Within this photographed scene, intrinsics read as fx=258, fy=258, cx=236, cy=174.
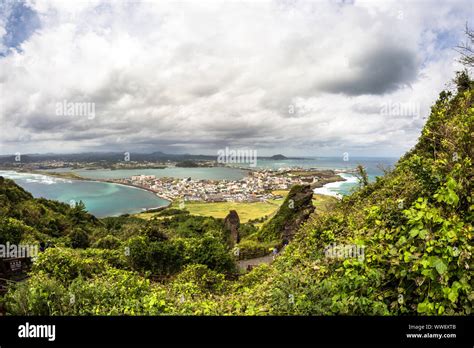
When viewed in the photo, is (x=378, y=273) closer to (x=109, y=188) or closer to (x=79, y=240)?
(x=79, y=240)

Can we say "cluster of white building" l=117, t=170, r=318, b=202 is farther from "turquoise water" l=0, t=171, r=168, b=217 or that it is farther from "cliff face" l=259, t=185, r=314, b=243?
"cliff face" l=259, t=185, r=314, b=243

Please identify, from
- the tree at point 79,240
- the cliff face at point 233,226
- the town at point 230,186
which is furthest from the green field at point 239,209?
the tree at point 79,240

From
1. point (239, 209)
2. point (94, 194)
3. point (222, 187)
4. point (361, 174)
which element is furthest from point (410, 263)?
point (222, 187)

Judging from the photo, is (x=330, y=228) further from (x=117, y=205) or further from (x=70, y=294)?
(x=117, y=205)

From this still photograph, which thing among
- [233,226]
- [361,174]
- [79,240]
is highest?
[361,174]

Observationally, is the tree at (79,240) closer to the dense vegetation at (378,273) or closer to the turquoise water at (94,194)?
the turquoise water at (94,194)
